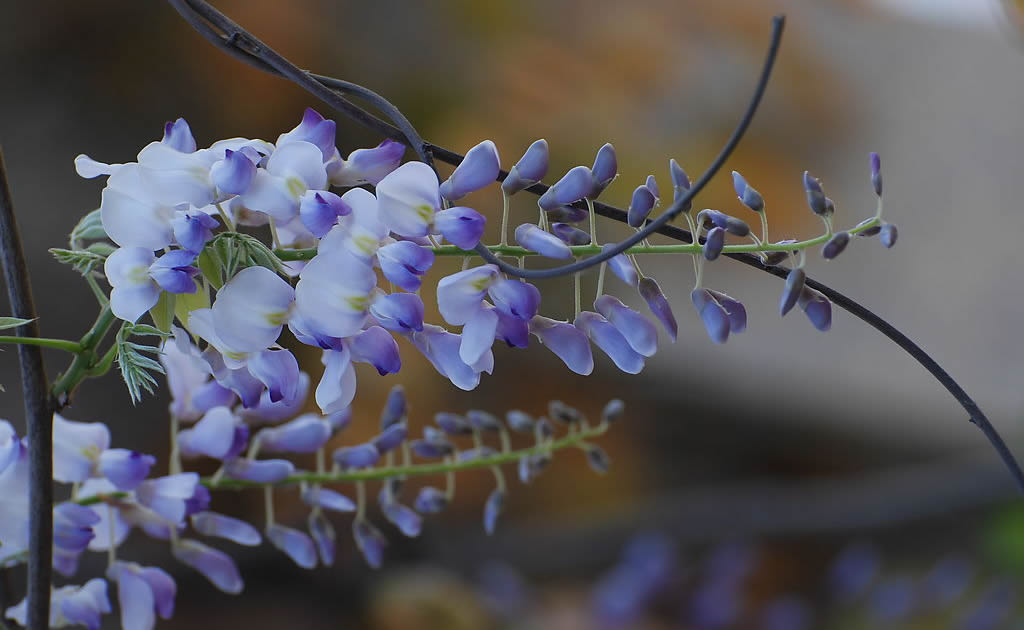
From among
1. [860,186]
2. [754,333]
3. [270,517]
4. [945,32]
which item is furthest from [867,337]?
[270,517]

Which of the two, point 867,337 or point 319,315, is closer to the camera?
point 319,315

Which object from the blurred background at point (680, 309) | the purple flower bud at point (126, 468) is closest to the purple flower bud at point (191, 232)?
the purple flower bud at point (126, 468)

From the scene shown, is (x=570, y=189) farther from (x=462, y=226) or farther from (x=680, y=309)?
(x=680, y=309)

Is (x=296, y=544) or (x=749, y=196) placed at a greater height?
(x=749, y=196)

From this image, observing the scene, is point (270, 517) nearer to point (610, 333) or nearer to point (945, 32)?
point (610, 333)

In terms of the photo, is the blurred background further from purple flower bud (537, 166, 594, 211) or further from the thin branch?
purple flower bud (537, 166, 594, 211)

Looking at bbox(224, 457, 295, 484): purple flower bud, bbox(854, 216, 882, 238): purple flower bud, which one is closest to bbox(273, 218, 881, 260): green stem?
bbox(854, 216, 882, 238): purple flower bud

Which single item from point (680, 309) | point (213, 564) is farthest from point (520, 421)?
point (680, 309)
